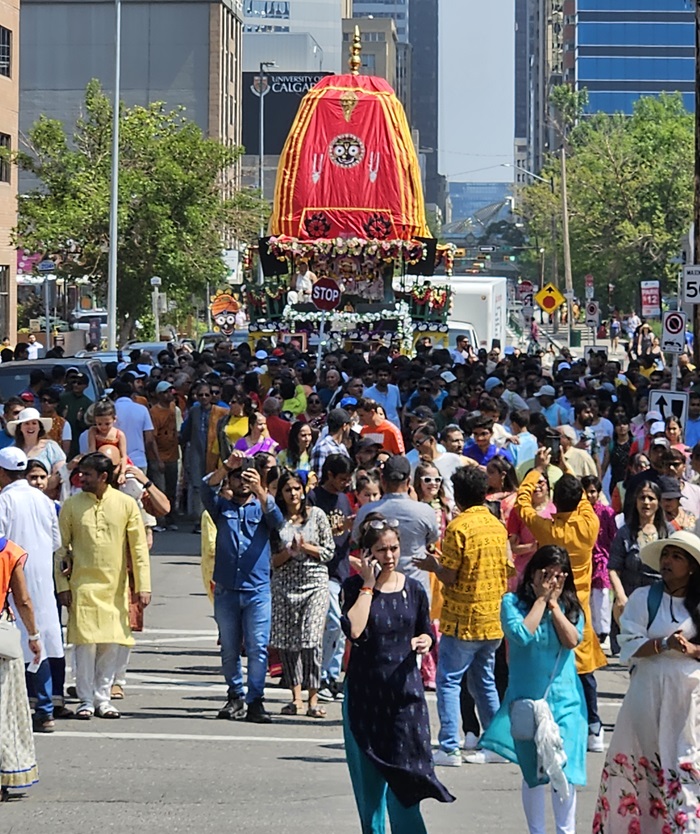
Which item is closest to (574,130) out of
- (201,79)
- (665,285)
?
(201,79)

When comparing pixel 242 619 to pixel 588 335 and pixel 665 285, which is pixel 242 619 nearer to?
pixel 665 285

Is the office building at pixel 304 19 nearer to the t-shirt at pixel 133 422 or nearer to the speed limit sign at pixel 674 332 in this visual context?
the speed limit sign at pixel 674 332

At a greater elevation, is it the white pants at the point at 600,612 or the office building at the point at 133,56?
the office building at the point at 133,56

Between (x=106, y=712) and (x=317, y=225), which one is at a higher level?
(x=317, y=225)

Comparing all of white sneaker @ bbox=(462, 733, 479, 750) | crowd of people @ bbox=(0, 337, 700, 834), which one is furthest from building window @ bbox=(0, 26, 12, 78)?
white sneaker @ bbox=(462, 733, 479, 750)

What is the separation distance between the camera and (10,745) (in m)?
9.13

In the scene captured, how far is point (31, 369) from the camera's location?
22.6 meters

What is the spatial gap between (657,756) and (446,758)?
2.75 metres

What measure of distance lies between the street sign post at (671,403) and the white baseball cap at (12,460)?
8.83 meters

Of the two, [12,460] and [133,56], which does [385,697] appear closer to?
[12,460]

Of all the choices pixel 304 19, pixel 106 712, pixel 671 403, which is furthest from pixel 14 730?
pixel 304 19

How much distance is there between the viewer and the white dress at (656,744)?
7457 millimetres

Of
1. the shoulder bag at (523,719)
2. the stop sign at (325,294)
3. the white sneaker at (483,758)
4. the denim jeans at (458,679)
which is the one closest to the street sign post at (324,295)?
the stop sign at (325,294)

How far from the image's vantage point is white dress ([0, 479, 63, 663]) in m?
10.8
